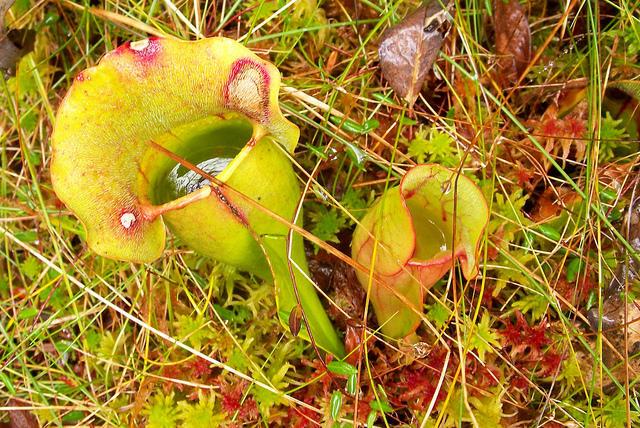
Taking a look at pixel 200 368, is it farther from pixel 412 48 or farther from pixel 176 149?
pixel 412 48

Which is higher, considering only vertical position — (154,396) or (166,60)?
(166,60)

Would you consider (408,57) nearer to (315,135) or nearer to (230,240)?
(315,135)

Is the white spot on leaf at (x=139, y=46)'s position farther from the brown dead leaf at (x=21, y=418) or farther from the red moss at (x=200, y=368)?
the brown dead leaf at (x=21, y=418)

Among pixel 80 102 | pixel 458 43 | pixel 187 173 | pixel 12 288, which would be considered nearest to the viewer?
pixel 80 102

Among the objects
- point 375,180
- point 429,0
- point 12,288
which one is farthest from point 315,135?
point 12,288

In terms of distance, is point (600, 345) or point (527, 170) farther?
point (527, 170)

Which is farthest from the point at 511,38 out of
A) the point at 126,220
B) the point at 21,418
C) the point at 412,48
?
the point at 21,418

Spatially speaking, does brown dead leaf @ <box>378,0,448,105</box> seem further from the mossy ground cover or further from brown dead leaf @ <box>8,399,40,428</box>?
brown dead leaf @ <box>8,399,40,428</box>

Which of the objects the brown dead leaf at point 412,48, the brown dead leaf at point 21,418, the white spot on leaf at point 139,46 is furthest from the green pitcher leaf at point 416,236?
the brown dead leaf at point 21,418
